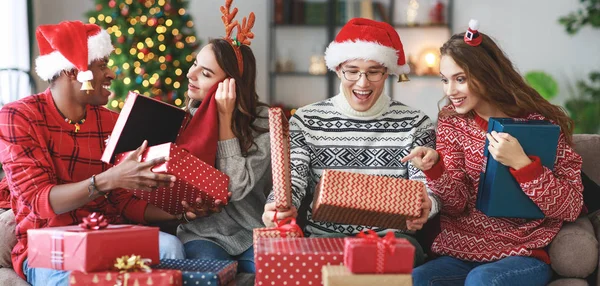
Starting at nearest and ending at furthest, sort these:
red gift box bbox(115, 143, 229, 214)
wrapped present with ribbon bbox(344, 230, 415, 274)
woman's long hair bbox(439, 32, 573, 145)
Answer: wrapped present with ribbon bbox(344, 230, 415, 274), red gift box bbox(115, 143, 229, 214), woman's long hair bbox(439, 32, 573, 145)

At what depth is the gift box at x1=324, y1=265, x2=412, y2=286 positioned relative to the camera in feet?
→ 5.18

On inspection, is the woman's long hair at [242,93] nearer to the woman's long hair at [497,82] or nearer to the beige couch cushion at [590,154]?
the woman's long hair at [497,82]

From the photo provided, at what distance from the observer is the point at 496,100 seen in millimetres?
2248

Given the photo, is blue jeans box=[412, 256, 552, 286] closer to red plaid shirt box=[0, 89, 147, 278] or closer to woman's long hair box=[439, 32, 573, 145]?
woman's long hair box=[439, 32, 573, 145]

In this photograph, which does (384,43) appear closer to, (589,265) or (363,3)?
(589,265)

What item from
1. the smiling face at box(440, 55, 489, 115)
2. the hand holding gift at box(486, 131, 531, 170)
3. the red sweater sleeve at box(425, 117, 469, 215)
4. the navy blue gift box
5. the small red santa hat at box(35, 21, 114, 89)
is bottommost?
the navy blue gift box

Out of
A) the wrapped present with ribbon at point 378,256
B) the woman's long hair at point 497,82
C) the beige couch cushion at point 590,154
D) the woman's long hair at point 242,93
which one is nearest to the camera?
the wrapped present with ribbon at point 378,256

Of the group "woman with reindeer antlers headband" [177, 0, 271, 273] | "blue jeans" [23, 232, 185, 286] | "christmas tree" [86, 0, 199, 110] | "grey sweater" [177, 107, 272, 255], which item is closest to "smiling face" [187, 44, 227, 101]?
"woman with reindeer antlers headband" [177, 0, 271, 273]

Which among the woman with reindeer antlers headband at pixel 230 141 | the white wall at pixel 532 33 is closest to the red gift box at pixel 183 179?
the woman with reindeer antlers headband at pixel 230 141

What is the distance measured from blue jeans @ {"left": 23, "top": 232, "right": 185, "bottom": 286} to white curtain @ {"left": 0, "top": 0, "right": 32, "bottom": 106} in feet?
9.47

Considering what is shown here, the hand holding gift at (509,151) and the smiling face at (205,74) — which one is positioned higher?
the smiling face at (205,74)

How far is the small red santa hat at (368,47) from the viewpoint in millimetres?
2377

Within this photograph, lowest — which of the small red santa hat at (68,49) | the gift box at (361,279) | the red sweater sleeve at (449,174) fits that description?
the gift box at (361,279)

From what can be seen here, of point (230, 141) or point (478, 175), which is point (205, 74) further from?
point (478, 175)
